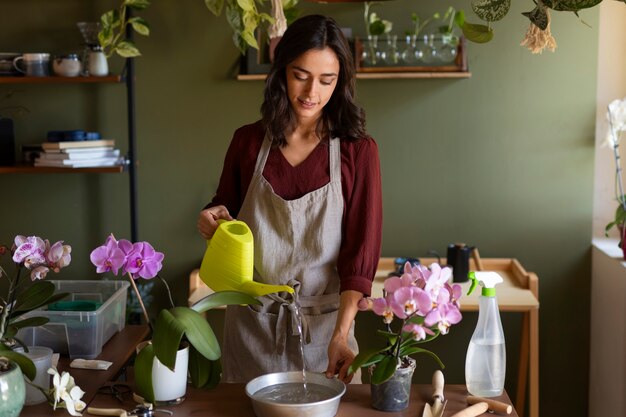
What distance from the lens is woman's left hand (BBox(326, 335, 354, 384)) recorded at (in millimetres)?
1858

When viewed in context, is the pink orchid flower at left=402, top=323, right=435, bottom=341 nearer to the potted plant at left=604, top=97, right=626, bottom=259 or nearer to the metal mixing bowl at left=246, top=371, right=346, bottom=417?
the metal mixing bowl at left=246, top=371, right=346, bottom=417

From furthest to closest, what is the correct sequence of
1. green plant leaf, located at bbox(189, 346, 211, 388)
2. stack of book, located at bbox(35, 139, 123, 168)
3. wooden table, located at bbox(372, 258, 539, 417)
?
stack of book, located at bbox(35, 139, 123, 168), wooden table, located at bbox(372, 258, 539, 417), green plant leaf, located at bbox(189, 346, 211, 388)

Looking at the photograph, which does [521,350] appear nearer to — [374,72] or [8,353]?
[374,72]

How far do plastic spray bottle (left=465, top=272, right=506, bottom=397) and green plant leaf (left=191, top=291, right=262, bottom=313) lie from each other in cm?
50

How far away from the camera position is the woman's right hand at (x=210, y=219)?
1.97m

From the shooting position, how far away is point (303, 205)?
2176 millimetres

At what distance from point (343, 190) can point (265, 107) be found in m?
0.30

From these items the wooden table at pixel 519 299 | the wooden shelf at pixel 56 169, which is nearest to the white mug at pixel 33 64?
the wooden shelf at pixel 56 169

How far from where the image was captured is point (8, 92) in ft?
12.2

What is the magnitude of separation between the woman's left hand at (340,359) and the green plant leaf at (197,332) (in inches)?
10.9

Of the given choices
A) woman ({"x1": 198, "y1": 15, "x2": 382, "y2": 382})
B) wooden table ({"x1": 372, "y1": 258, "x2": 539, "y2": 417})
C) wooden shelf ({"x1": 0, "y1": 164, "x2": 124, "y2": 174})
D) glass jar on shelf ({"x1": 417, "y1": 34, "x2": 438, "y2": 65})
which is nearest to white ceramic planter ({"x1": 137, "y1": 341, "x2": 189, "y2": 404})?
woman ({"x1": 198, "y1": 15, "x2": 382, "y2": 382})

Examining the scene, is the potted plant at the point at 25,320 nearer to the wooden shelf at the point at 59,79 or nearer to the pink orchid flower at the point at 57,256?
the pink orchid flower at the point at 57,256

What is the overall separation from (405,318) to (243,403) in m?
0.40

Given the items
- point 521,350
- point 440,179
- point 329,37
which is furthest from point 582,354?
point 329,37
